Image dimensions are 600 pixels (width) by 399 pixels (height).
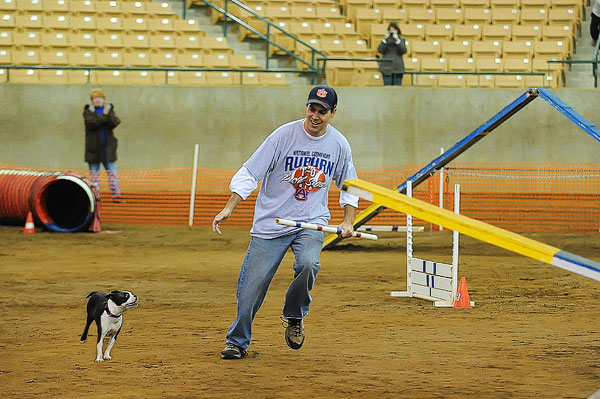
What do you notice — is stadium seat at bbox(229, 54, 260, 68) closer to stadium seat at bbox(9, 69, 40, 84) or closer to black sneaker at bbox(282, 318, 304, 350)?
stadium seat at bbox(9, 69, 40, 84)

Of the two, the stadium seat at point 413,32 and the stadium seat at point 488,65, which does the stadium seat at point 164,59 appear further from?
the stadium seat at point 488,65

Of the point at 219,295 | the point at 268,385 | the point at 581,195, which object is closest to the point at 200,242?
the point at 219,295

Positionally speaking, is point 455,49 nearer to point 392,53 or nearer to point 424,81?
point 424,81

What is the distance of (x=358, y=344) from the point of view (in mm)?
7504

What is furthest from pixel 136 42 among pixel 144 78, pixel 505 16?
pixel 505 16

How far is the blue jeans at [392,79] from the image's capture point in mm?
20891

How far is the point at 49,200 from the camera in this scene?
18.4 m

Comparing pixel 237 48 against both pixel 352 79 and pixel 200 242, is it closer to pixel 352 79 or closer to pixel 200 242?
pixel 352 79

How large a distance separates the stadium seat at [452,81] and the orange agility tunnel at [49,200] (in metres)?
8.24

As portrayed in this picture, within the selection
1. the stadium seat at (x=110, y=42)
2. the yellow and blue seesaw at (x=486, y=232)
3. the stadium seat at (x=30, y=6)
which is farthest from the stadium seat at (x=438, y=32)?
the yellow and blue seesaw at (x=486, y=232)

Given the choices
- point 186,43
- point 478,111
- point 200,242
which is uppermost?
point 186,43

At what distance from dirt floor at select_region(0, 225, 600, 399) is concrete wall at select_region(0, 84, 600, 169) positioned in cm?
753

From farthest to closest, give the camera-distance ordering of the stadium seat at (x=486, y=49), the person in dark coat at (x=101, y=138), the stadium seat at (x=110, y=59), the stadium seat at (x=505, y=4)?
the stadium seat at (x=505, y=4) < the stadium seat at (x=486, y=49) < the stadium seat at (x=110, y=59) < the person in dark coat at (x=101, y=138)

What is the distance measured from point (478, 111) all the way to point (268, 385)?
1595cm
